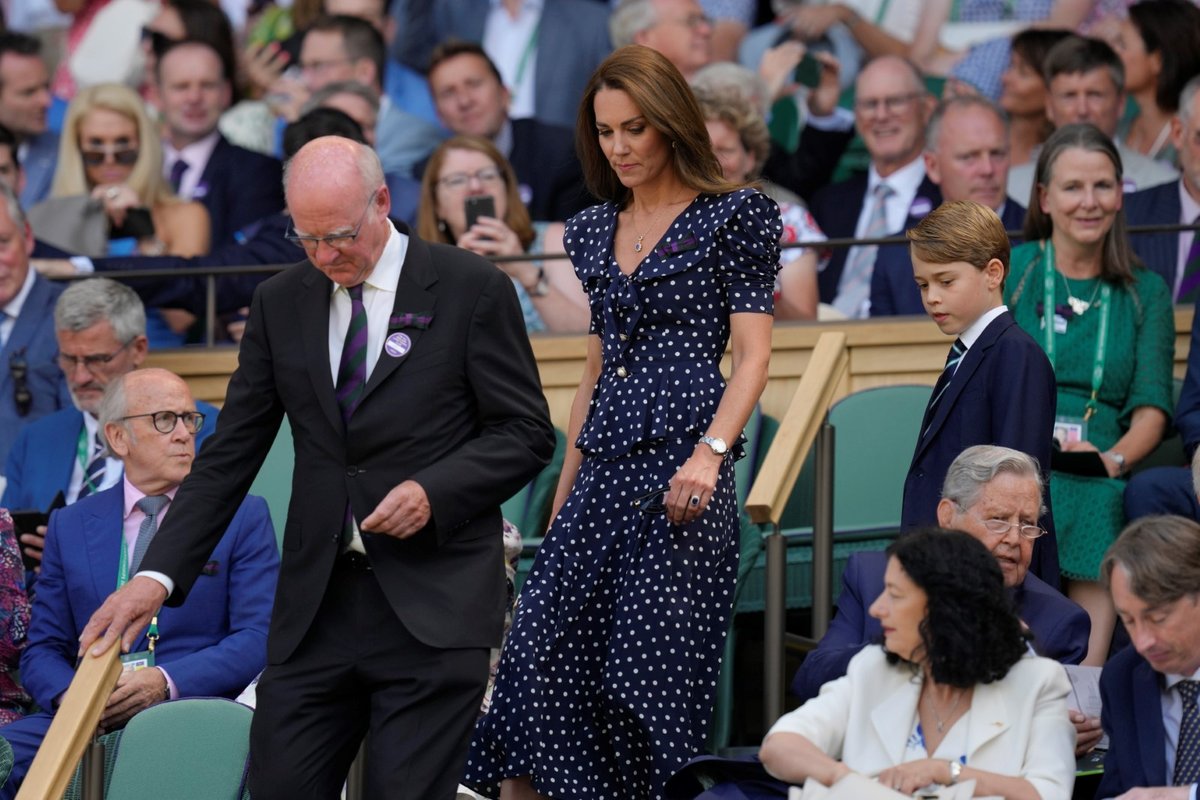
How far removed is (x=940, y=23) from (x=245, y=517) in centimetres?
438

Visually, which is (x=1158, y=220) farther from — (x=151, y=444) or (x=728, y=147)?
(x=151, y=444)

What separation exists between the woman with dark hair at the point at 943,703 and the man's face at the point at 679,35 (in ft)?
14.4

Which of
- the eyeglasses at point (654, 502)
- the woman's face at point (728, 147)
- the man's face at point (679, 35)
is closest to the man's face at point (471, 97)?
the man's face at point (679, 35)

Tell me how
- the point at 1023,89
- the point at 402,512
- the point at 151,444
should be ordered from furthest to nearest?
→ the point at 1023,89 → the point at 151,444 → the point at 402,512

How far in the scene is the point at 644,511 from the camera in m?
4.64

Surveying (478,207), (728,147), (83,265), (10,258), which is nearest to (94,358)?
(10,258)

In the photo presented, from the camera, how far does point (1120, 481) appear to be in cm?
582

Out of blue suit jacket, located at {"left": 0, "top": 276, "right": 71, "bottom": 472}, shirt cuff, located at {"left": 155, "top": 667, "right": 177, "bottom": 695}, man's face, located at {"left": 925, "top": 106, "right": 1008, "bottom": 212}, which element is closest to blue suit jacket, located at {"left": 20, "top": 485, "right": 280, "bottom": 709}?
shirt cuff, located at {"left": 155, "top": 667, "right": 177, "bottom": 695}

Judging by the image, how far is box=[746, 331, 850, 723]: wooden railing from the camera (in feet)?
16.7

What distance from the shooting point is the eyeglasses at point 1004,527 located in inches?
178

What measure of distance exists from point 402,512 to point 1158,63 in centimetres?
460

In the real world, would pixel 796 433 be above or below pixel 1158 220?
below

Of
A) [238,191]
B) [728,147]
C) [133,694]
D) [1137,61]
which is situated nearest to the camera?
[133,694]

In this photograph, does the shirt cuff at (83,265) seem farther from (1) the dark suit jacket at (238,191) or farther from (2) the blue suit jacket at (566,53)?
(2) the blue suit jacket at (566,53)
